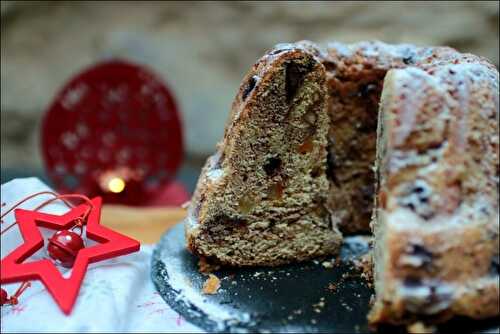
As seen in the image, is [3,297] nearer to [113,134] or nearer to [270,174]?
[270,174]

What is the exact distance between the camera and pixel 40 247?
1.43m

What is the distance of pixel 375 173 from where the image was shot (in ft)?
4.54

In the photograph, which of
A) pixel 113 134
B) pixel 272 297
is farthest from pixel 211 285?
pixel 113 134

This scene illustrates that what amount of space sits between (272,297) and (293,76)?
1.50ft

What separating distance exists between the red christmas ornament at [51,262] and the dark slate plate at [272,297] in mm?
134

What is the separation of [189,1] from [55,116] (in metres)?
0.78

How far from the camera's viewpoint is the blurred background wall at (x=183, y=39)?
2.61m

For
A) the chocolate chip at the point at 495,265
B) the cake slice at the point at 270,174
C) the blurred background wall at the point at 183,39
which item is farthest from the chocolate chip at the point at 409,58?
the blurred background wall at the point at 183,39

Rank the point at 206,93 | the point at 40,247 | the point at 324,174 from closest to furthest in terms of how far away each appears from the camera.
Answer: the point at 40,247
the point at 324,174
the point at 206,93

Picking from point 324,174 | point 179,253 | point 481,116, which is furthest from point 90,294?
point 481,116

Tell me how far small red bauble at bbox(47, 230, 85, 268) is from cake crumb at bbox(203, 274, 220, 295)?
27 centimetres

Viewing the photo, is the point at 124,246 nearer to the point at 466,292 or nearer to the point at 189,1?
the point at 466,292

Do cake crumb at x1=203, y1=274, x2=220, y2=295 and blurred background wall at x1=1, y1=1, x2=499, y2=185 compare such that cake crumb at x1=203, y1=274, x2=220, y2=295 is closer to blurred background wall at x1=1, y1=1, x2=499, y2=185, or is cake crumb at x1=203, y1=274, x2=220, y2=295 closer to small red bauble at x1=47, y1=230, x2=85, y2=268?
small red bauble at x1=47, y1=230, x2=85, y2=268

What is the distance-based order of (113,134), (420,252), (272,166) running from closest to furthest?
(420,252)
(272,166)
(113,134)
